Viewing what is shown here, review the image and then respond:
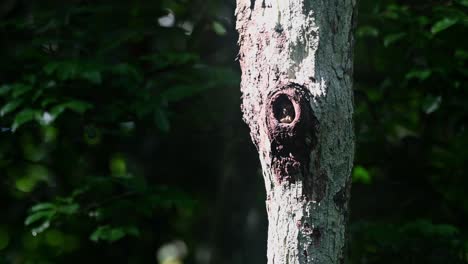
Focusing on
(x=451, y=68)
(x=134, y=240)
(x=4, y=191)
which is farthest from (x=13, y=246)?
(x=451, y=68)

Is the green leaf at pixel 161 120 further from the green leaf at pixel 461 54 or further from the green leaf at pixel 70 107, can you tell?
the green leaf at pixel 461 54

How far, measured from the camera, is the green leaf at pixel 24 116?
9.90 ft

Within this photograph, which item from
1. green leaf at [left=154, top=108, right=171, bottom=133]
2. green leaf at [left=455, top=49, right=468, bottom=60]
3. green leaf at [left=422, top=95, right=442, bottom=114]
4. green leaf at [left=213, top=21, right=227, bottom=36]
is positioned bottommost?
green leaf at [left=154, top=108, right=171, bottom=133]

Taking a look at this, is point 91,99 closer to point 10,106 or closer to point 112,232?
point 10,106

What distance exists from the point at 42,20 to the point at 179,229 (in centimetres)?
272

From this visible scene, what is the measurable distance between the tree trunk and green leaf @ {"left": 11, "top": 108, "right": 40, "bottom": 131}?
148 centimetres

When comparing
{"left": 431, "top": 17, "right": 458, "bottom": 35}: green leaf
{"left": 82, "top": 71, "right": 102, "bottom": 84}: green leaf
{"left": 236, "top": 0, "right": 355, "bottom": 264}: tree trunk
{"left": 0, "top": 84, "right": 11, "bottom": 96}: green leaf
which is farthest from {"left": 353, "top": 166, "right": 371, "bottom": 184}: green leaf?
{"left": 0, "top": 84, "right": 11, "bottom": 96}: green leaf

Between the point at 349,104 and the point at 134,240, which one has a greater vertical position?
the point at 349,104

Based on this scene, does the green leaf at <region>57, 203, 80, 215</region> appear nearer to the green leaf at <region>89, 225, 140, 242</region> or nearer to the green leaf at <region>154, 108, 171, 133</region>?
the green leaf at <region>89, 225, 140, 242</region>

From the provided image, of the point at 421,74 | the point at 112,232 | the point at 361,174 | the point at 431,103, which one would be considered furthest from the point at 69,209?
the point at 431,103

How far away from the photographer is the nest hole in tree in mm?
1786

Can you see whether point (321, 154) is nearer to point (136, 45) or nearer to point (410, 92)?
point (410, 92)

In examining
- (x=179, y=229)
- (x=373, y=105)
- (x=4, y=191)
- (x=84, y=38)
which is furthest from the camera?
(x=179, y=229)

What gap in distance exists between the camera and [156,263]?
17.0 feet
